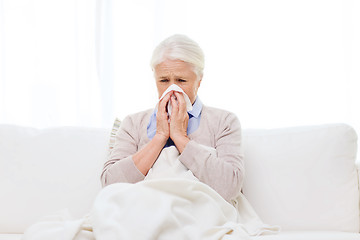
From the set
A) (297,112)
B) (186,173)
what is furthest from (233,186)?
(297,112)

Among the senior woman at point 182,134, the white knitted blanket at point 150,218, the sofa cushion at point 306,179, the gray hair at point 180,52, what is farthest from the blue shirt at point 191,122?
the white knitted blanket at point 150,218

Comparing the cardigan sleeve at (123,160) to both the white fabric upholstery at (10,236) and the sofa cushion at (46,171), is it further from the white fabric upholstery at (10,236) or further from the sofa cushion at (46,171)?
the white fabric upholstery at (10,236)

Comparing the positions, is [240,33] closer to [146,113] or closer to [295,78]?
[295,78]

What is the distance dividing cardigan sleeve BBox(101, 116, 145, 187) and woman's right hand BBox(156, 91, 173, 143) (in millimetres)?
145

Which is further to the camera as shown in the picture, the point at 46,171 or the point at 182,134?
the point at 46,171

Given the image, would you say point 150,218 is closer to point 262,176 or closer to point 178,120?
point 178,120

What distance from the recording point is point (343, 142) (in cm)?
180

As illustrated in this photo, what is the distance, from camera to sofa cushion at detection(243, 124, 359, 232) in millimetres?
1727

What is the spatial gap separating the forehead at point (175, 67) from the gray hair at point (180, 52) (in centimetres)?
1

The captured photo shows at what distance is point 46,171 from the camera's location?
72.4 inches

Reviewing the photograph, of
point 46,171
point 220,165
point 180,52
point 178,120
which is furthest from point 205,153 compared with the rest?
point 46,171

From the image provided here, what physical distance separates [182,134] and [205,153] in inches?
6.6

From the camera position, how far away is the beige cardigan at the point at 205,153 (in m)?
1.56

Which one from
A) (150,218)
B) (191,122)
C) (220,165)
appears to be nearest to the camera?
(150,218)
